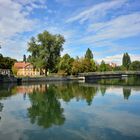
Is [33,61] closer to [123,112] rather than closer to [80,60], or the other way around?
[80,60]

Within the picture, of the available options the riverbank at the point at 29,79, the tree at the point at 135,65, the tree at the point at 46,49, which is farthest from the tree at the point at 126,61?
the tree at the point at 46,49

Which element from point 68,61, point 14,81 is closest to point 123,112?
point 14,81

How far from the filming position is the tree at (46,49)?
277 ft

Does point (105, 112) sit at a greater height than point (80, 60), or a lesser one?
lesser

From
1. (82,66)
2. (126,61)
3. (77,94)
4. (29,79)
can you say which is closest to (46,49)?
(29,79)

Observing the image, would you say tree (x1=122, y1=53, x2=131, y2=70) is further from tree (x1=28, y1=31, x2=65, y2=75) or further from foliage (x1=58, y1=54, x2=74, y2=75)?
tree (x1=28, y1=31, x2=65, y2=75)

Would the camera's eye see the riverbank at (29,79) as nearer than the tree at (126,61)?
Yes

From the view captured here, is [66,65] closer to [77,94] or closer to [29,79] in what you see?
[29,79]

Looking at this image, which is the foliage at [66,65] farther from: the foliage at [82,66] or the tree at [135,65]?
the tree at [135,65]

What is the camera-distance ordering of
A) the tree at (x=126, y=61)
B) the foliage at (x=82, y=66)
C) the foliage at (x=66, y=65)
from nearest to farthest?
the foliage at (x=66, y=65)
the foliage at (x=82, y=66)
the tree at (x=126, y=61)

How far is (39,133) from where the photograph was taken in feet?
55.4

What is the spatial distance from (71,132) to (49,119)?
16.5 ft

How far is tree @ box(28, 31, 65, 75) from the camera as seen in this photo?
8444 centimetres

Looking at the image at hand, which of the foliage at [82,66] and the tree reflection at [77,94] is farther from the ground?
the foliage at [82,66]
